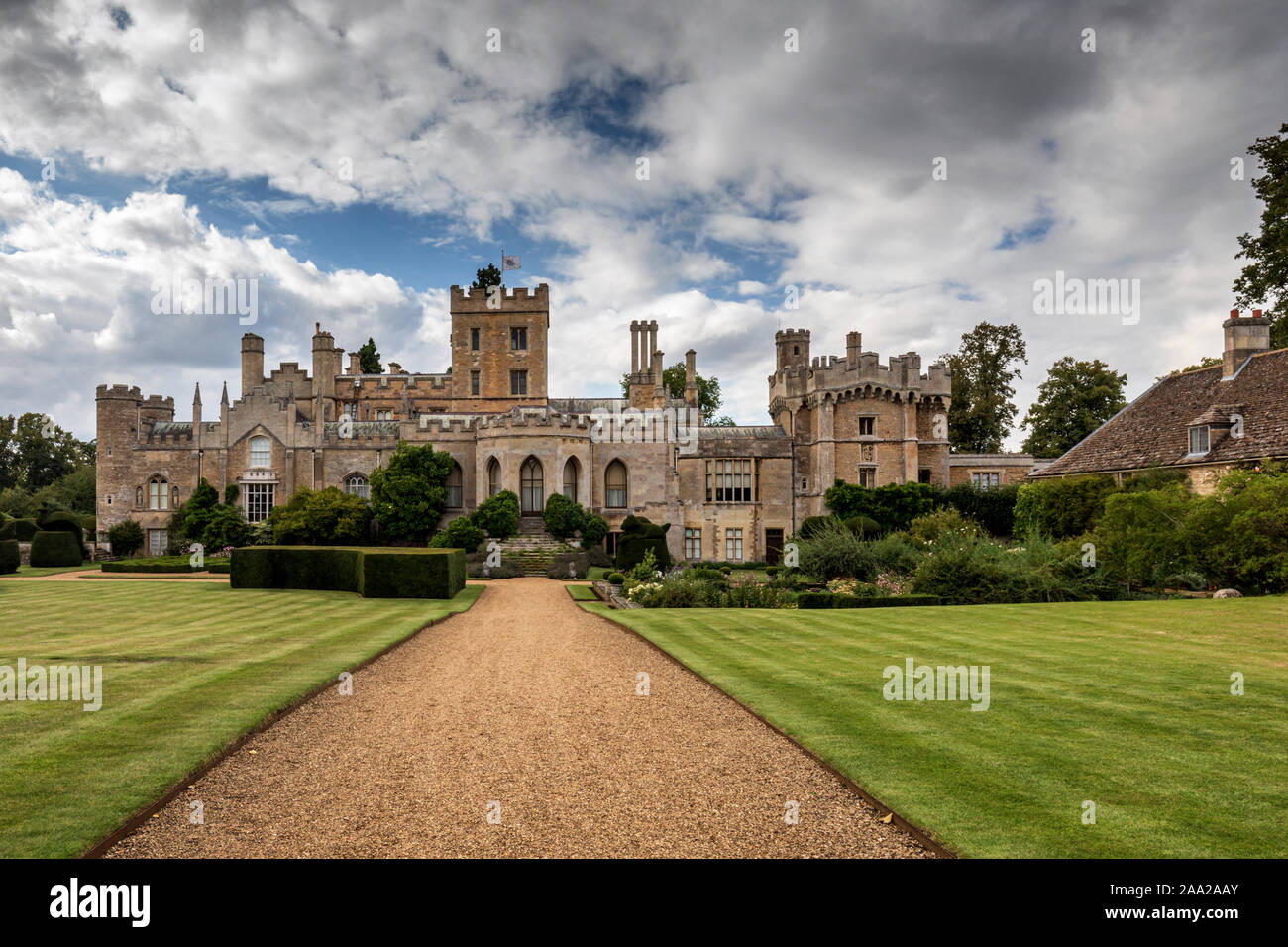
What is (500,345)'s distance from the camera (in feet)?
148

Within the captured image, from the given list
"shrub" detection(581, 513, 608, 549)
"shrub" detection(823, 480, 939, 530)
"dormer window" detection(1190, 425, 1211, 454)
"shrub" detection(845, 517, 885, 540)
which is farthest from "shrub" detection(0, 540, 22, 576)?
"dormer window" detection(1190, 425, 1211, 454)

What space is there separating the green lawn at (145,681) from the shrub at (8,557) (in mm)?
13072

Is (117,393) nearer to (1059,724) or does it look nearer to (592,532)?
(592,532)

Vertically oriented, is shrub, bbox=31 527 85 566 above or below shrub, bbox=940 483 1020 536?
below

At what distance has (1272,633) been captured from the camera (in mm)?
12305

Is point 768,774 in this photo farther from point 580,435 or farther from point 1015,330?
point 1015,330

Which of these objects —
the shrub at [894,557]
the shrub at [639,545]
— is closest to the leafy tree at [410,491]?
the shrub at [639,545]

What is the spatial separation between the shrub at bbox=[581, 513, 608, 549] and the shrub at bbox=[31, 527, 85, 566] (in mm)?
25478

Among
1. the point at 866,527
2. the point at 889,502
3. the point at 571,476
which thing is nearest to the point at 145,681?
the point at 866,527

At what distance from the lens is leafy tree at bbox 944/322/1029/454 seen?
45.2 meters

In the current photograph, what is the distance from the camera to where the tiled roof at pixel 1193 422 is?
2192 cm

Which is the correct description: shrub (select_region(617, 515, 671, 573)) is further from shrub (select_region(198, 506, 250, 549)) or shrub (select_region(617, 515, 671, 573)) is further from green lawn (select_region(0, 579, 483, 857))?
shrub (select_region(198, 506, 250, 549))
